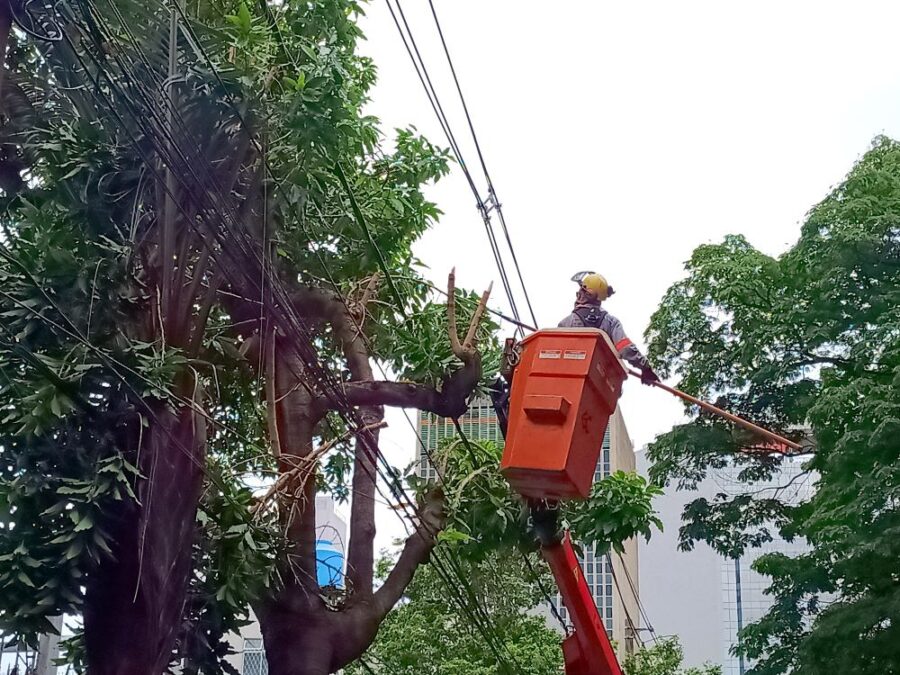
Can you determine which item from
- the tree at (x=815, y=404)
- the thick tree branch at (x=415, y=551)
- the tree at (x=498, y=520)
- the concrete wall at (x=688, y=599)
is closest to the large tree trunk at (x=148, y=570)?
the thick tree branch at (x=415, y=551)

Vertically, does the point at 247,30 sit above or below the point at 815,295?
below

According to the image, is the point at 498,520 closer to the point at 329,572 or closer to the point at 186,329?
the point at 329,572

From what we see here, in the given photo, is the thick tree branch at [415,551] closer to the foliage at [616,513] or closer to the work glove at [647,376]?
the foliage at [616,513]

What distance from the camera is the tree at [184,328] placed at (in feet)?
19.0

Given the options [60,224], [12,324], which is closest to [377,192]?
[60,224]

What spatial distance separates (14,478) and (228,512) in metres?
1.37

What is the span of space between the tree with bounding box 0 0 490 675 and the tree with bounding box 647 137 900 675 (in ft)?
16.7

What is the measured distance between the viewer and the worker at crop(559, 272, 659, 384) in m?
6.64

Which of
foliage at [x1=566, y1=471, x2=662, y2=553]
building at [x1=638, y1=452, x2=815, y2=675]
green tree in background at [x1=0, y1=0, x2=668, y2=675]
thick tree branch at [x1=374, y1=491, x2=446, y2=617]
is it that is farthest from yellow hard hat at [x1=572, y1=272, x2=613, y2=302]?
building at [x1=638, y1=452, x2=815, y2=675]

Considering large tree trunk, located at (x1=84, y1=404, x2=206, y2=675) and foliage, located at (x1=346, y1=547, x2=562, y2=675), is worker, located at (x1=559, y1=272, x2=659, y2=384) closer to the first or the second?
large tree trunk, located at (x1=84, y1=404, x2=206, y2=675)

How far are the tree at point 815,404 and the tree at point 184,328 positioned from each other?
201 inches

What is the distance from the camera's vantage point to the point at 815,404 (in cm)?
1155

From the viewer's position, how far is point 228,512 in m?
6.60

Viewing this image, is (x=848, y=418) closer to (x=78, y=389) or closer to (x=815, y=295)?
(x=815, y=295)
